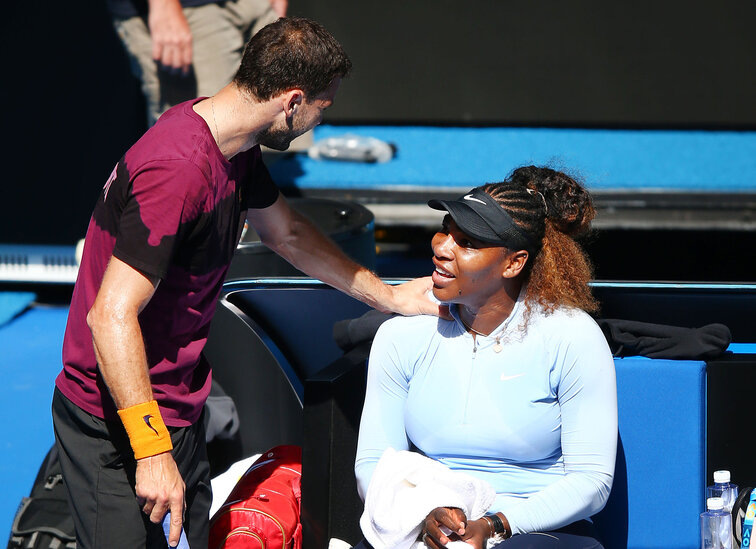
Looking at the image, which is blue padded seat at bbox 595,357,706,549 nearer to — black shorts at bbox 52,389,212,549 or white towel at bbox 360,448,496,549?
white towel at bbox 360,448,496,549

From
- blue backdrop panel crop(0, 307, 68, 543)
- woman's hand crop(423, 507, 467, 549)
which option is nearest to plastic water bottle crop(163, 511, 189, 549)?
woman's hand crop(423, 507, 467, 549)

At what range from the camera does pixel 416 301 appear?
2072mm

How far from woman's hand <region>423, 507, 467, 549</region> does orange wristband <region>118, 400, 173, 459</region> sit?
522mm

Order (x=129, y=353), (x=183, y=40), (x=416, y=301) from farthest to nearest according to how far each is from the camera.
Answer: (x=183, y=40)
(x=416, y=301)
(x=129, y=353)

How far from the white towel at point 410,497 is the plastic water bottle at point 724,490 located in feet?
1.79

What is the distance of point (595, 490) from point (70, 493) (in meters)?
1.01

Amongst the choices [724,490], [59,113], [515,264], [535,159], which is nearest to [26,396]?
[59,113]

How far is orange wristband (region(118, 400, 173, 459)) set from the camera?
1540 mm

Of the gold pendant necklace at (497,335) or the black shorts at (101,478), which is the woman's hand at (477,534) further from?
the black shorts at (101,478)

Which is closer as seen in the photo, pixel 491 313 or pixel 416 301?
pixel 491 313

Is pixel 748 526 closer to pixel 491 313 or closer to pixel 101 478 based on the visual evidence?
pixel 491 313

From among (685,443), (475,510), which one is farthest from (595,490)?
(685,443)

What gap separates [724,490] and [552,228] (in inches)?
27.1

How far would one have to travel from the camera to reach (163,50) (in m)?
5.26
